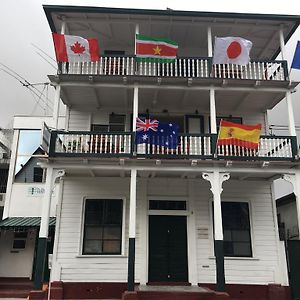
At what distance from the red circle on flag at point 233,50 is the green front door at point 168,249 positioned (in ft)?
20.8

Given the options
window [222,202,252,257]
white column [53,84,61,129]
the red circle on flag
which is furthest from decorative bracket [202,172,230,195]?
white column [53,84,61,129]

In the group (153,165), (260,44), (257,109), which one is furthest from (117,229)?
(260,44)

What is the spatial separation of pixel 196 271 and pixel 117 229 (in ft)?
10.8

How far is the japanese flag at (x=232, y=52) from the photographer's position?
13328 mm

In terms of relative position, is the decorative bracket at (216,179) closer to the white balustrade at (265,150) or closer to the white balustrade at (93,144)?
the white balustrade at (265,150)

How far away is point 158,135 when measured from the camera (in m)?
12.9

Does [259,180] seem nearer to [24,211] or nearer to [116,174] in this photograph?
[116,174]

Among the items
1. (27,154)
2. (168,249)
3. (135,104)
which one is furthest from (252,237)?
(27,154)

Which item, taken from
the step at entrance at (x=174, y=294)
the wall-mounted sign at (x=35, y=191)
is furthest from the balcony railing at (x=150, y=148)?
the wall-mounted sign at (x=35, y=191)

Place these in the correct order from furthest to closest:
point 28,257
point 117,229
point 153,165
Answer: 1. point 28,257
2. point 117,229
3. point 153,165

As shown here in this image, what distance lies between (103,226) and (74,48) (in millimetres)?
6650

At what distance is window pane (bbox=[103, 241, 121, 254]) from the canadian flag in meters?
6.77

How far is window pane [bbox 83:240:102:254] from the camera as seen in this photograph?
45.1 feet

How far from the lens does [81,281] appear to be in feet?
43.4
